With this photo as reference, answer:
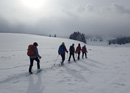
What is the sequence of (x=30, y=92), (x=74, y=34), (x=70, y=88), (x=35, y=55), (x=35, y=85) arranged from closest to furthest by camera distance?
1. (x=30, y=92)
2. (x=70, y=88)
3. (x=35, y=85)
4. (x=35, y=55)
5. (x=74, y=34)

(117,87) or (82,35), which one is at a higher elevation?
(82,35)

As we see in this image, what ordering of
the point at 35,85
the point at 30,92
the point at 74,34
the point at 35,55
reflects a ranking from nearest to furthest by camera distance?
the point at 30,92 → the point at 35,85 → the point at 35,55 → the point at 74,34

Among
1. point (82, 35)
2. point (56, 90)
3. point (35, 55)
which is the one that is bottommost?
point (56, 90)

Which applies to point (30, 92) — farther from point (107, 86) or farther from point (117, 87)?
point (117, 87)

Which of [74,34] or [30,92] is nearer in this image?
[30,92]

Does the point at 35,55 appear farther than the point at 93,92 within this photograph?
Yes

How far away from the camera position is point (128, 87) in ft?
15.9

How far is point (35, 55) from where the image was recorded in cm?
693

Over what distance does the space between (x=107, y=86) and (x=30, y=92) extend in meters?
3.87

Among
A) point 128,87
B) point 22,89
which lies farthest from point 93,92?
point 22,89

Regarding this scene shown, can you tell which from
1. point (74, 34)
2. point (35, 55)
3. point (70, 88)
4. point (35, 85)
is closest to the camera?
point (70, 88)

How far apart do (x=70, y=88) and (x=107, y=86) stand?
6.49 feet

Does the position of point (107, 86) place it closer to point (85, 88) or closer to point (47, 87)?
point (85, 88)

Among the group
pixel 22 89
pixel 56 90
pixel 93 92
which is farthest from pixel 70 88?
pixel 22 89
